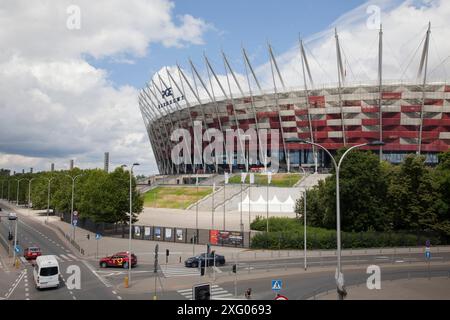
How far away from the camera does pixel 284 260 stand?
41.6 meters

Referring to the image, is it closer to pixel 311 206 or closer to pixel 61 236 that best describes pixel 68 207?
pixel 61 236

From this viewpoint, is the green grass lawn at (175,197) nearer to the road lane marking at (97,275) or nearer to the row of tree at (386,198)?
the row of tree at (386,198)

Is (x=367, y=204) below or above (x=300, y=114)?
below

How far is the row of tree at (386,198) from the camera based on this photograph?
164ft

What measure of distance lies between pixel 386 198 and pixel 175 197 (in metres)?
55.2

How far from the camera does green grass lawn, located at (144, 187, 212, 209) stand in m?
91.3

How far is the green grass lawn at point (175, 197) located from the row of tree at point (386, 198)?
4371cm

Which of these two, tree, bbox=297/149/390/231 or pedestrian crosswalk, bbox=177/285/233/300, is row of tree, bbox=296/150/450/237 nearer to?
tree, bbox=297/149/390/231

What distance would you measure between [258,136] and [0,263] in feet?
293

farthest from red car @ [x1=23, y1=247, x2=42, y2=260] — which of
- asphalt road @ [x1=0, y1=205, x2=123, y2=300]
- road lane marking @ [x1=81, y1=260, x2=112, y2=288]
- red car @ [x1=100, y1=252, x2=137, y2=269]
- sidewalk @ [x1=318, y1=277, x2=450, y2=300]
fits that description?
sidewalk @ [x1=318, y1=277, x2=450, y2=300]

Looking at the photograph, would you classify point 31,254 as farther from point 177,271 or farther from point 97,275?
point 177,271

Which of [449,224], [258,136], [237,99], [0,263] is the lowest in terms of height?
[0,263]

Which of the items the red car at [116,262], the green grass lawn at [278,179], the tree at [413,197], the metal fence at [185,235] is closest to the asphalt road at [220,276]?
the red car at [116,262]

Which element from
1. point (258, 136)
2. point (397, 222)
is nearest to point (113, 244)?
point (397, 222)
